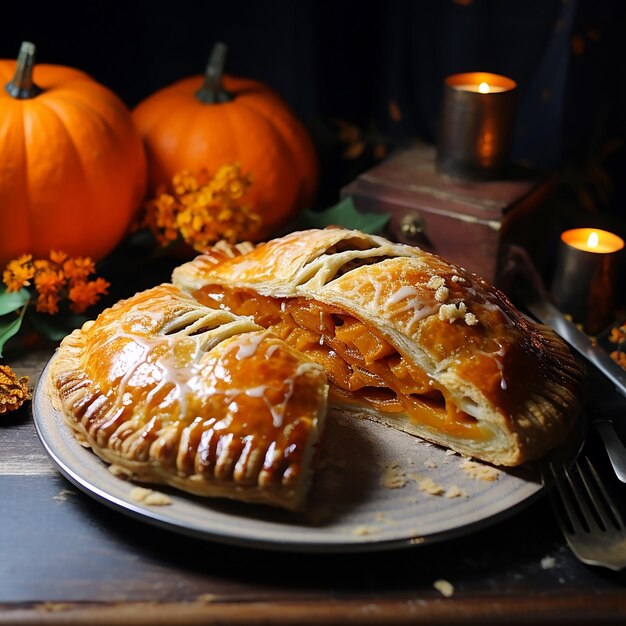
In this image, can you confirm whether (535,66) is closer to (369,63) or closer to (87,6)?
(369,63)

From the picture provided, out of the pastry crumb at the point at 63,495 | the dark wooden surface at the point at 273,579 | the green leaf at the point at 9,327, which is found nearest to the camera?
the dark wooden surface at the point at 273,579

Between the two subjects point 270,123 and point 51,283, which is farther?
point 270,123

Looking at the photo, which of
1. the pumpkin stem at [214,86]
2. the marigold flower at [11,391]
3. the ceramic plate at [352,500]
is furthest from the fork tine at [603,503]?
the pumpkin stem at [214,86]

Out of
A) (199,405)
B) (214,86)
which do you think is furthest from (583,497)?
(214,86)

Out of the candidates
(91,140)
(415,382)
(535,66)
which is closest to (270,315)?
(415,382)

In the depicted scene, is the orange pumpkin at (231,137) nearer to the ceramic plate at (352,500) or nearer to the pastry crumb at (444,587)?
the ceramic plate at (352,500)

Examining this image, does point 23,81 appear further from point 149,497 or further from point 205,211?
point 149,497
